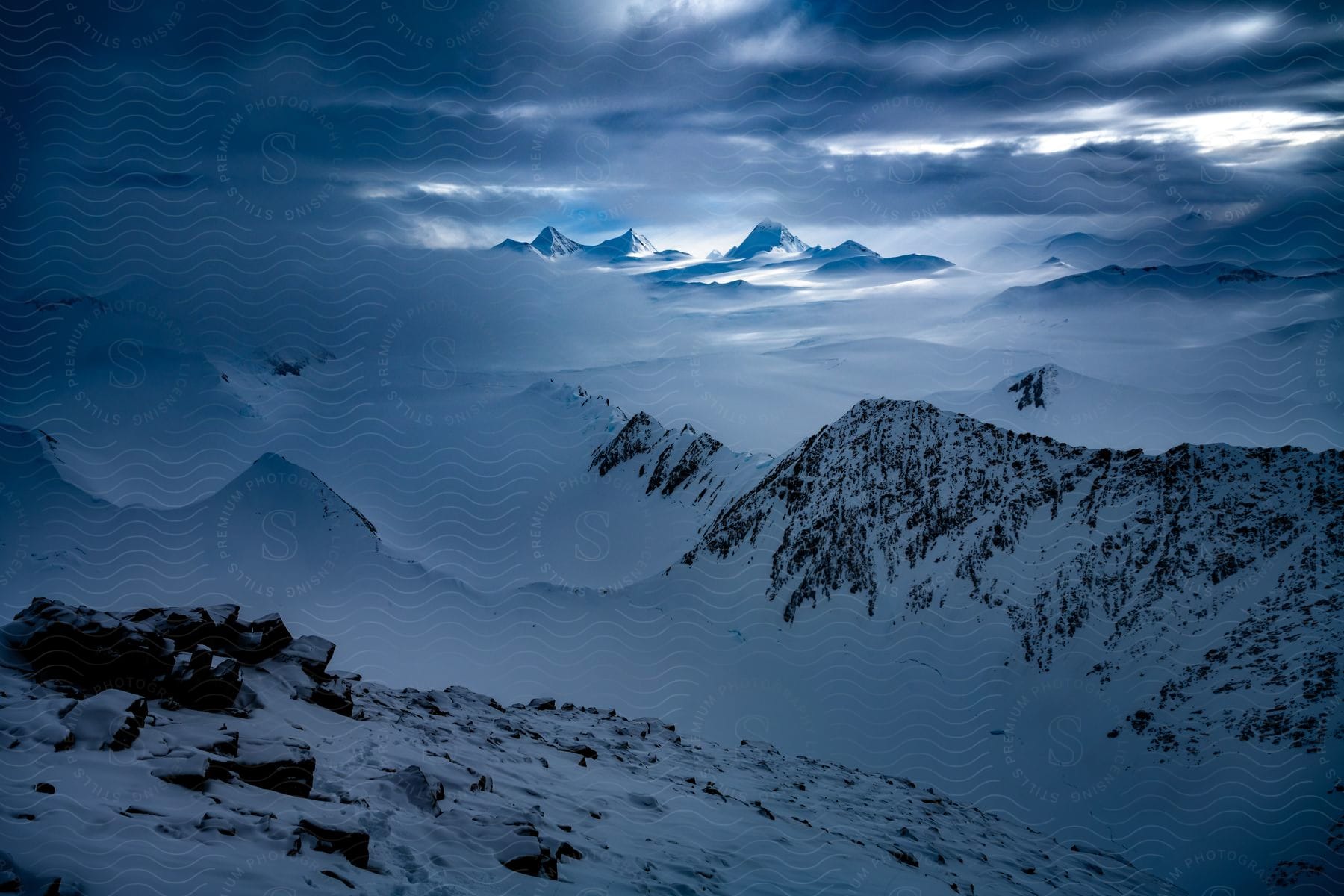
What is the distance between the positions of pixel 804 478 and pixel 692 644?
16.1 metres

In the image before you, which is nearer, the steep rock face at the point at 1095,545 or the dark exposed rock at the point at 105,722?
the dark exposed rock at the point at 105,722

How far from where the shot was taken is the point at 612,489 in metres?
97.9

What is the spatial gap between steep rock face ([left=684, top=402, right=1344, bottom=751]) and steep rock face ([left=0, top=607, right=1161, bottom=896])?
55.2ft

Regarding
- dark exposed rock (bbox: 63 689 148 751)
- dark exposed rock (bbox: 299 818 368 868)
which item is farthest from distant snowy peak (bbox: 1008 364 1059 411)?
dark exposed rock (bbox: 63 689 148 751)

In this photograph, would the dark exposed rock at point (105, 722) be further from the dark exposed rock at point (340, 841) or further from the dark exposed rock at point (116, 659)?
the dark exposed rock at point (340, 841)

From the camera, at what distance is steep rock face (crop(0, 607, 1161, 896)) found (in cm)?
720

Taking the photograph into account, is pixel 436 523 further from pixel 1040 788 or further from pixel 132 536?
pixel 1040 788

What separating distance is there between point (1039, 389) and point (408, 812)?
17635 centimetres

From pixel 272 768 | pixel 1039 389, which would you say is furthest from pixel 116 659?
pixel 1039 389

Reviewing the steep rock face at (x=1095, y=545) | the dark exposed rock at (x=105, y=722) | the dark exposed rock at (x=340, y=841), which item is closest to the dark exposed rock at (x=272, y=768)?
the dark exposed rock at (x=105, y=722)

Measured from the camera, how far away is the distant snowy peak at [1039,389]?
523ft

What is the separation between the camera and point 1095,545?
132 ft

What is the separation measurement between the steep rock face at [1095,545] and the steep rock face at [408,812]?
1684cm

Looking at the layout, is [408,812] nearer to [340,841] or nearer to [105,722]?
[340,841]
